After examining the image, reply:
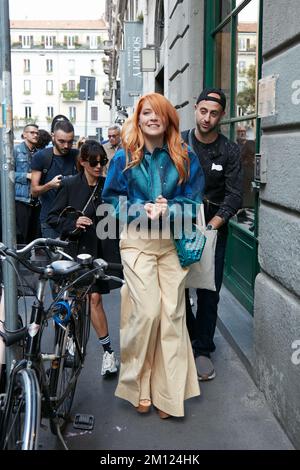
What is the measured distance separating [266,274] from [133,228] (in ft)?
3.10

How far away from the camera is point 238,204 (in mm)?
4246

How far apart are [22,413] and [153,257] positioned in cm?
140

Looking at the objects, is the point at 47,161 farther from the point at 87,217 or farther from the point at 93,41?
the point at 93,41

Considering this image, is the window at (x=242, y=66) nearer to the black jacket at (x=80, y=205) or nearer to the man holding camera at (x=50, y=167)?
the man holding camera at (x=50, y=167)

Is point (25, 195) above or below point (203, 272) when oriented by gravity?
above

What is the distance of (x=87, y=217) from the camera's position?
165 inches

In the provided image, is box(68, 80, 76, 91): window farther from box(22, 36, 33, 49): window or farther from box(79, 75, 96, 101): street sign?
box(79, 75, 96, 101): street sign

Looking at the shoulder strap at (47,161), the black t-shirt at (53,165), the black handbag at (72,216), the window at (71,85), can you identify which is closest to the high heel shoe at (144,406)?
the black handbag at (72,216)

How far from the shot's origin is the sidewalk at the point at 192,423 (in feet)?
10.8

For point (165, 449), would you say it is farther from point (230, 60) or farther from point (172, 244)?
point (230, 60)

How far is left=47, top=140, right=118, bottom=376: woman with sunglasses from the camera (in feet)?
13.6

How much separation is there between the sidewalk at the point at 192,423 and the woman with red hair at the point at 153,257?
0.14 meters

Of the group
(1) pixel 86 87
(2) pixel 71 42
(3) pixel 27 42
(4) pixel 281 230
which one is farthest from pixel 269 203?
(3) pixel 27 42
